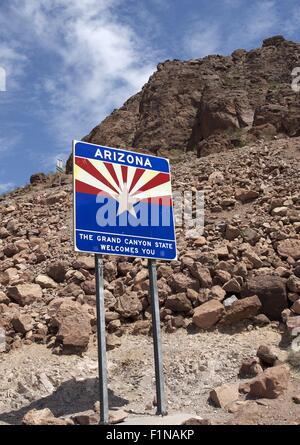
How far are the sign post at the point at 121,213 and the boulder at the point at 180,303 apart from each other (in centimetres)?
186

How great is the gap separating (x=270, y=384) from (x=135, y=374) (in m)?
2.14

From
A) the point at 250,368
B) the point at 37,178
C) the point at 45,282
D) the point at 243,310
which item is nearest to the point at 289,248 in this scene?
the point at 243,310

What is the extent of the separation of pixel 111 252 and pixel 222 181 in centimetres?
799

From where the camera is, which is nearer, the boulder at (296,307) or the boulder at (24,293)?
the boulder at (296,307)

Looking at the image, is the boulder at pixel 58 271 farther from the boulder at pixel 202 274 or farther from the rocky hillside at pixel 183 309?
the boulder at pixel 202 274

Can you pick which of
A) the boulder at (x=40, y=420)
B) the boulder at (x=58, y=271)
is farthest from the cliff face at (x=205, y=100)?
the boulder at (x=40, y=420)

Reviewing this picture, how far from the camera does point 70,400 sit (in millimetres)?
7109

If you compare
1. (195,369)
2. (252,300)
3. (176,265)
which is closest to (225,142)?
(176,265)

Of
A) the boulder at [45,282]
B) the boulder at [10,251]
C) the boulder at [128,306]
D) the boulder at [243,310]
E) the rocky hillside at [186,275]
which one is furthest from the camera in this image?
the boulder at [10,251]

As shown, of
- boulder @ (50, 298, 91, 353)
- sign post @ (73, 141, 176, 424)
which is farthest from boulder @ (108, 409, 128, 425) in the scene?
boulder @ (50, 298, 91, 353)

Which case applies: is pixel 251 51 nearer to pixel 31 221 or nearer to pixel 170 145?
pixel 170 145

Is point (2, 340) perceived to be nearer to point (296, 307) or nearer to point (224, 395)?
point (224, 395)

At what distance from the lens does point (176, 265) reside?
9664 millimetres

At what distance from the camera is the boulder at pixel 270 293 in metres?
8.24
